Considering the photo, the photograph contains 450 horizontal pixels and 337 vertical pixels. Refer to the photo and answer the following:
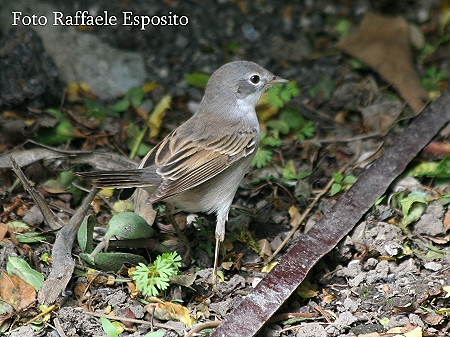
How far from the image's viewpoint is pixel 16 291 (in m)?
Result: 4.69

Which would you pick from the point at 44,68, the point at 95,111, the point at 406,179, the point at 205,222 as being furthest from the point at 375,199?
the point at 44,68

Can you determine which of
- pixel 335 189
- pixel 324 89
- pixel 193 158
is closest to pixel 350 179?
pixel 335 189

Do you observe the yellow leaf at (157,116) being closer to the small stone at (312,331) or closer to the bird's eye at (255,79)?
the bird's eye at (255,79)

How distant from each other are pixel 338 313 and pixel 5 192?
3.19m

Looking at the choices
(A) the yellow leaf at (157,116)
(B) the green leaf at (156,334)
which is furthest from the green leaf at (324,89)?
(B) the green leaf at (156,334)

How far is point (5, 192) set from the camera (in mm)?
5777

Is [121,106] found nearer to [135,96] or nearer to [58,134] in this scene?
[135,96]

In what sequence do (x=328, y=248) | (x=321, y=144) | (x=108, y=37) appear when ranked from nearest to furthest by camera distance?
(x=328, y=248) → (x=321, y=144) → (x=108, y=37)

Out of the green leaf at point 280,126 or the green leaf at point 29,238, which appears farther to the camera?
the green leaf at point 280,126

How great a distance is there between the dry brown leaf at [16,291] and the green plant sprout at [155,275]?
0.77m

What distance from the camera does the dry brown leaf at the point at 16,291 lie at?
464 centimetres

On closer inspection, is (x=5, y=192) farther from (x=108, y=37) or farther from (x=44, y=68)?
(x=108, y=37)

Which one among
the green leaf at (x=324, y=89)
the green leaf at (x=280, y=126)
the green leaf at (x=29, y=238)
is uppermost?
the green leaf at (x=324, y=89)

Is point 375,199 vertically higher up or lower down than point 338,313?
higher up
